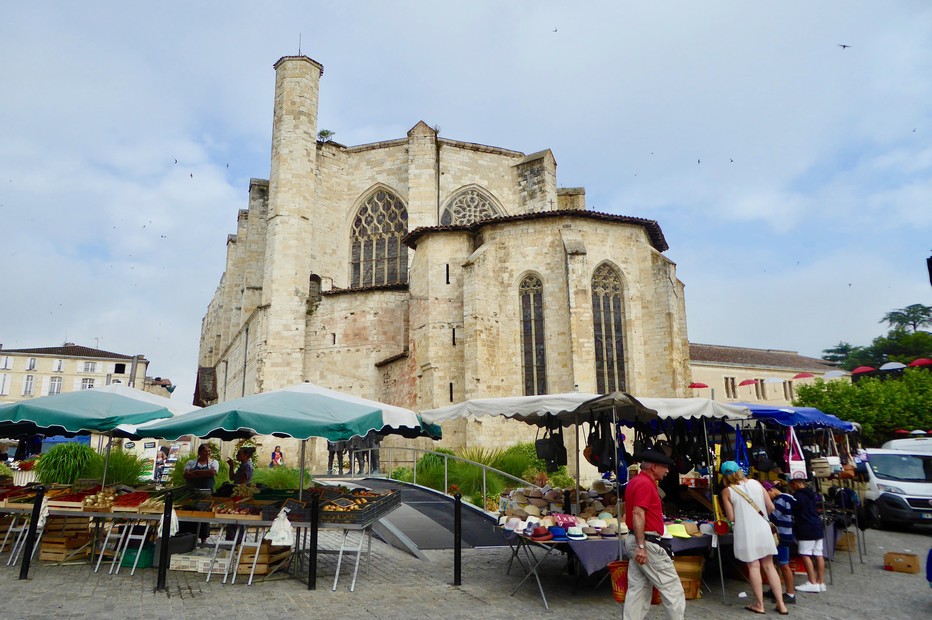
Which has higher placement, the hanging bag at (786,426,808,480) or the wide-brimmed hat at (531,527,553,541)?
the hanging bag at (786,426,808,480)

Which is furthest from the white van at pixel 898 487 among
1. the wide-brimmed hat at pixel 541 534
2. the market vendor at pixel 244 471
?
the market vendor at pixel 244 471

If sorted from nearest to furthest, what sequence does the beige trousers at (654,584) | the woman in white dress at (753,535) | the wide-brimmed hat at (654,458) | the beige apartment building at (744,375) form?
the beige trousers at (654,584) < the wide-brimmed hat at (654,458) < the woman in white dress at (753,535) < the beige apartment building at (744,375)

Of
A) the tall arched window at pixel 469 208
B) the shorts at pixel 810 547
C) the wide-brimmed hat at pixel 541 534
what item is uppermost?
the tall arched window at pixel 469 208

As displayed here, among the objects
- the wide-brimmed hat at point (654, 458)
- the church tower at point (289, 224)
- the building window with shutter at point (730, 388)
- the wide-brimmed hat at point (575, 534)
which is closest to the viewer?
the wide-brimmed hat at point (654, 458)

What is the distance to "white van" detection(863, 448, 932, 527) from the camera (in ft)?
41.3

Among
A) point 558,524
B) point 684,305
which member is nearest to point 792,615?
point 558,524

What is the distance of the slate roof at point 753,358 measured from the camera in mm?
41713

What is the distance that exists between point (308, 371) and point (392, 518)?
1463 centimetres

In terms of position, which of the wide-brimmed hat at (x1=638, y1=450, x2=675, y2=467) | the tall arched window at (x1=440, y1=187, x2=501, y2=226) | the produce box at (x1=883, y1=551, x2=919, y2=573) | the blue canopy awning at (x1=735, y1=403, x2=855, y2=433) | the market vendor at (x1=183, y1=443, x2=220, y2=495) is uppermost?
the tall arched window at (x1=440, y1=187, x2=501, y2=226)

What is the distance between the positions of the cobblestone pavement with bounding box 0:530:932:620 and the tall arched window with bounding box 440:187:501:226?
21186 mm

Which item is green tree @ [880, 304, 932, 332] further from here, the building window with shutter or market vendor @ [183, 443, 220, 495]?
market vendor @ [183, 443, 220, 495]

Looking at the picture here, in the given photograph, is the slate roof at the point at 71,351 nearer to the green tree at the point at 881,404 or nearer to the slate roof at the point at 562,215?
the slate roof at the point at 562,215

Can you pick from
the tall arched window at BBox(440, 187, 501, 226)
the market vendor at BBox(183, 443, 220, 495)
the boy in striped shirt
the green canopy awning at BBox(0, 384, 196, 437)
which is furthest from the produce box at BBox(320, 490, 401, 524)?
the tall arched window at BBox(440, 187, 501, 226)

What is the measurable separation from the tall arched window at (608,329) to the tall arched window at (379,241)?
9.85 meters
